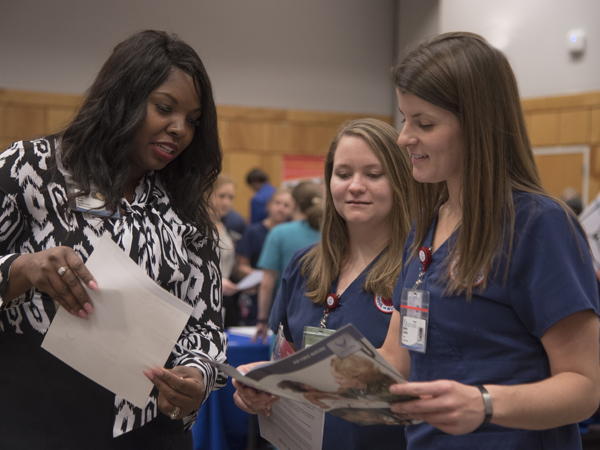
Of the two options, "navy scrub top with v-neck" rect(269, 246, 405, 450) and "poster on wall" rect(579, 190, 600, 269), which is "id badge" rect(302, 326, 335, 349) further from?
"poster on wall" rect(579, 190, 600, 269)

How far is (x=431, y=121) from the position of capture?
3.77 ft

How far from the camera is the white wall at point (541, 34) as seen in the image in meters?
7.77

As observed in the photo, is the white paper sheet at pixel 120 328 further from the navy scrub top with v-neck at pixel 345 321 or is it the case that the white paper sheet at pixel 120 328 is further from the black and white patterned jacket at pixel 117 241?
the navy scrub top with v-neck at pixel 345 321

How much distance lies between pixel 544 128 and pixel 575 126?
16.8 inches

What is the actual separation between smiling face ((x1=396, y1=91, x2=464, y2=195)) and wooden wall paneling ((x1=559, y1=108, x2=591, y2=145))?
784 centimetres

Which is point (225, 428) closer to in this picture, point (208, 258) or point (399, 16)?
point (208, 258)

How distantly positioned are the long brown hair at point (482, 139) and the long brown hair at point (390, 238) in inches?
21.6

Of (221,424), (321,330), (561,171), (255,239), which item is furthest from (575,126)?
(321,330)

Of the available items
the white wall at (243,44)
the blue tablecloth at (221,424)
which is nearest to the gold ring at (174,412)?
the blue tablecloth at (221,424)

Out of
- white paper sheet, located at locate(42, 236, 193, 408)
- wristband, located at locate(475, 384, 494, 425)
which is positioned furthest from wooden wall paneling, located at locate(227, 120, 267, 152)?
wristband, located at locate(475, 384, 494, 425)

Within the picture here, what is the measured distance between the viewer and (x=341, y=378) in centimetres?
102

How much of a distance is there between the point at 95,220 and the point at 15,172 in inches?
7.9

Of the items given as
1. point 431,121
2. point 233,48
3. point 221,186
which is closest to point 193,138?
point 431,121

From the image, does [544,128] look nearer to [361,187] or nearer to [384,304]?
[361,187]
